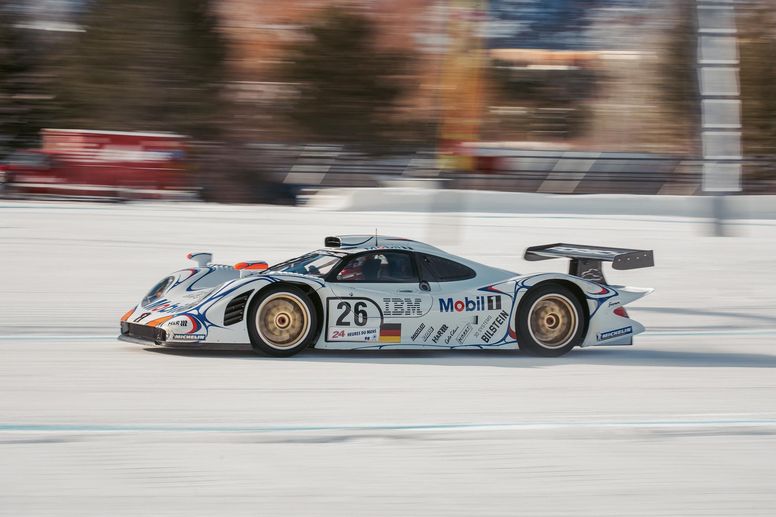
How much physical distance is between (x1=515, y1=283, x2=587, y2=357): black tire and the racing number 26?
1.37 m

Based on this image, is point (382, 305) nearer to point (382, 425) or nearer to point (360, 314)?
point (360, 314)

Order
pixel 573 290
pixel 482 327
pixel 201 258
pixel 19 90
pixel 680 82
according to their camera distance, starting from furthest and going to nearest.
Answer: pixel 680 82 < pixel 19 90 < pixel 201 258 < pixel 573 290 < pixel 482 327

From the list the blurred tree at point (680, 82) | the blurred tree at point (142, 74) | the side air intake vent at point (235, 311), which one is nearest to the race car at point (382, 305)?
the side air intake vent at point (235, 311)

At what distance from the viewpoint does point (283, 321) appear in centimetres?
840

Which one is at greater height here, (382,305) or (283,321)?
(382,305)

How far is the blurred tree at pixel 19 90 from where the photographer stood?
34625 mm

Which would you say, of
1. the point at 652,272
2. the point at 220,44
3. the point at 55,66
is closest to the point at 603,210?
the point at 652,272

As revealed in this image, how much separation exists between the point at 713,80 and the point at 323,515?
1617cm

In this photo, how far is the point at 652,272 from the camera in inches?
595

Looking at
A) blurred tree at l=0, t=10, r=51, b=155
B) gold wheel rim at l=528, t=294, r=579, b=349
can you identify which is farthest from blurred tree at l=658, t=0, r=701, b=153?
gold wheel rim at l=528, t=294, r=579, b=349

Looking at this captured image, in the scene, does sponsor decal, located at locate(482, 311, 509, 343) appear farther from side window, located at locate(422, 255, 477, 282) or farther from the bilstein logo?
side window, located at locate(422, 255, 477, 282)

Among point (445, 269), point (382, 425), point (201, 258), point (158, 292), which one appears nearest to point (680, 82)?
point (445, 269)

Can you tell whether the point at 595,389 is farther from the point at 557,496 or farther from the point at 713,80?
the point at 713,80

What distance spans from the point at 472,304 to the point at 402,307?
0.62 m
